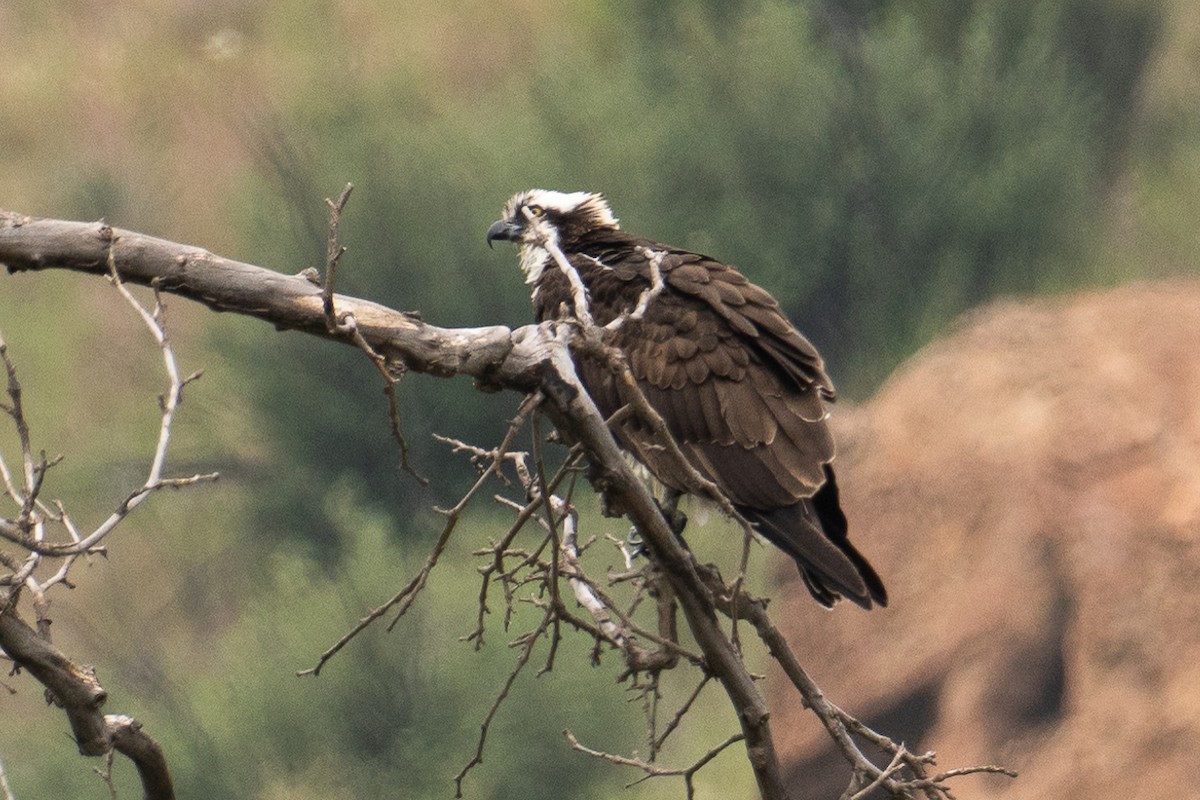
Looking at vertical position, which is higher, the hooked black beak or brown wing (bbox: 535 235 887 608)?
the hooked black beak

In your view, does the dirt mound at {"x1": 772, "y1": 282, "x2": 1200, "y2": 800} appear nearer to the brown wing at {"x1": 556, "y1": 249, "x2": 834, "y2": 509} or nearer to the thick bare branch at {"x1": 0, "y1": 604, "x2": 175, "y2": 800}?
the brown wing at {"x1": 556, "y1": 249, "x2": 834, "y2": 509}

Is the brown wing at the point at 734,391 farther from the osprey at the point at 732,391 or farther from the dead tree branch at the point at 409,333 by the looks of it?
the dead tree branch at the point at 409,333

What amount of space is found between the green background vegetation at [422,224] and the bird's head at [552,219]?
340cm

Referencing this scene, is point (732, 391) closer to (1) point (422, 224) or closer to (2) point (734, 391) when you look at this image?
(2) point (734, 391)

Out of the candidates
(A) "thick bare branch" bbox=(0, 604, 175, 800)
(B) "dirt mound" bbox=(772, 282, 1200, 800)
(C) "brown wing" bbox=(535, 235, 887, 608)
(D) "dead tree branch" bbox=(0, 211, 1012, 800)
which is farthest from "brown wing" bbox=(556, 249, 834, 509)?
(B) "dirt mound" bbox=(772, 282, 1200, 800)

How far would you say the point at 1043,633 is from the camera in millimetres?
7055

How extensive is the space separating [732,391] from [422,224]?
18.5ft

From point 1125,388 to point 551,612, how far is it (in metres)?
5.69

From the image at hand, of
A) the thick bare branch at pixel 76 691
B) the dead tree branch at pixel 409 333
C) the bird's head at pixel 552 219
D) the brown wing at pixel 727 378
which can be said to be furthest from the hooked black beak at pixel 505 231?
the thick bare branch at pixel 76 691

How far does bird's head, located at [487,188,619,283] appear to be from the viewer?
4051 mm

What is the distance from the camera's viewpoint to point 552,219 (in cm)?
416

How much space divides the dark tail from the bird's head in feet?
3.32

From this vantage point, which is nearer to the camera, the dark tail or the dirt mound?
the dark tail

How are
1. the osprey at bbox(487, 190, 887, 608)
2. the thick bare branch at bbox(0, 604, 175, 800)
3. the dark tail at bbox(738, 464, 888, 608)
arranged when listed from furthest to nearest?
the osprey at bbox(487, 190, 887, 608) < the dark tail at bbox(738, 464, 888, 608) < the thick bare branch at bbox(0, 604, 175, 800)
